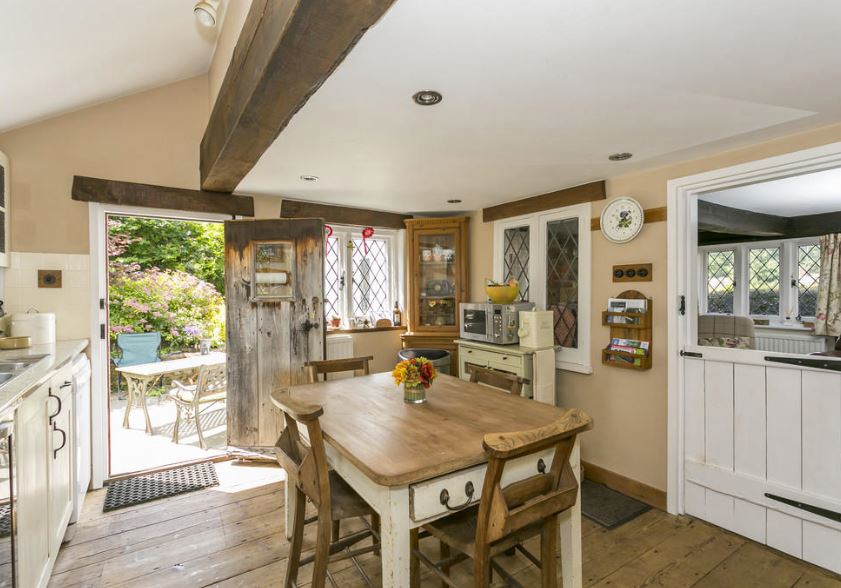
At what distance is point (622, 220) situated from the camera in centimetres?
294

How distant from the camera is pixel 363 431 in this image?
1622 millimetres

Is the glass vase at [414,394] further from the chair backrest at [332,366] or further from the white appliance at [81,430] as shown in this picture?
the white appliance at [81,430]

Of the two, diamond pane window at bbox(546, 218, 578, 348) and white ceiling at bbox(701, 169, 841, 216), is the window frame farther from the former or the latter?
diamond pane window at bbox(546, 218, 578, 348)

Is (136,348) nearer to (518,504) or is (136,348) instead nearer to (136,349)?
(136,349)

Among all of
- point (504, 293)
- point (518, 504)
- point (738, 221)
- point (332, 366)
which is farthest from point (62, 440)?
point (738, 221)

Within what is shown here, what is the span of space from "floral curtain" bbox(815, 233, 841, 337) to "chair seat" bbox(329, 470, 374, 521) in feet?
16.1

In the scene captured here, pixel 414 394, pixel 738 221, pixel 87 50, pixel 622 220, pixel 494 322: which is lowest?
pixel 414 394

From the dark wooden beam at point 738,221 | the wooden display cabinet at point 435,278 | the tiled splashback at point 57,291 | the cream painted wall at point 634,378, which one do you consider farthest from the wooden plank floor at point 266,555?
the dark wooden beam at point 738,221

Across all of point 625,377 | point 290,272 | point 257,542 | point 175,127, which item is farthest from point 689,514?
point 175,127

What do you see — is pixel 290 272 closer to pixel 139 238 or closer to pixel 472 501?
pixel 472 501

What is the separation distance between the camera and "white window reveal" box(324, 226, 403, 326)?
4.20 meters

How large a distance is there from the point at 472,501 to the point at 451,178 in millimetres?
2260

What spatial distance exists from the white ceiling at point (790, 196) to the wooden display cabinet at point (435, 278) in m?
2.19

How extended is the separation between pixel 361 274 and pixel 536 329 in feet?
6.42
